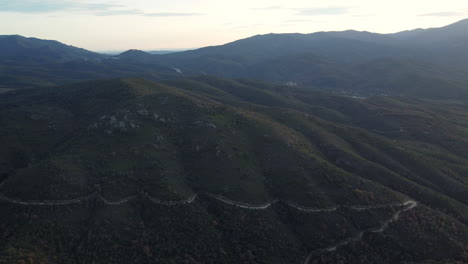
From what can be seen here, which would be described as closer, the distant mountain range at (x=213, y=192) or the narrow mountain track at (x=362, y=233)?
the distant mountain range at (x=213, y=192)

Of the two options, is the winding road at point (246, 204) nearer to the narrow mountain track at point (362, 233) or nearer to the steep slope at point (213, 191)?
the narrow mountain track at point (362, 233)

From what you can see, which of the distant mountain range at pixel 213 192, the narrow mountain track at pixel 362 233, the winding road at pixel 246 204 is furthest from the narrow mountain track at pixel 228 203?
the narrow mountain track at pixel 362 233

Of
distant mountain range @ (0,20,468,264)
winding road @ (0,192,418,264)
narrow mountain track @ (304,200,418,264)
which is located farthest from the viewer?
winding road @ (0,192,418,264)

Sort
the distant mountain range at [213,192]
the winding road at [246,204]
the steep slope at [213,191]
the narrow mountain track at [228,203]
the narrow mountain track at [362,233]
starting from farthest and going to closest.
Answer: the narrow mountain track at [228,203]
the winding road at [246,204]
the narrow mountain track at [362,233]
the steep slope at [213,191]
the distant mountain range at [213,192]

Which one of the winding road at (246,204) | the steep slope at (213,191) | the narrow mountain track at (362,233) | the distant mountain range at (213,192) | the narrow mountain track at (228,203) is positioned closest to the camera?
the distant mountain range at (213,192)

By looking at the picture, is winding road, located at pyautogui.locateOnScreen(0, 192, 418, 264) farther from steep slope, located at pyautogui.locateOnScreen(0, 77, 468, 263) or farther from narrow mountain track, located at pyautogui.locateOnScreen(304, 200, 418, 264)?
steep slope, located at pyautogui.locateOnScreen(0, 77, 468, 263)

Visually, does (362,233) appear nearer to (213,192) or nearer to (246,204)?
(246,204)

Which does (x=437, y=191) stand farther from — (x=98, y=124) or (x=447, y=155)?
(x=98, y=124)

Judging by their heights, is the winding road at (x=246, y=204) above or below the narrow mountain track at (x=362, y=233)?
above

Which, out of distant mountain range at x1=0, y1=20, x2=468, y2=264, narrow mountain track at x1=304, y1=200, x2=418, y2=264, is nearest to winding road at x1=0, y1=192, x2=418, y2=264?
narrow mountain track at x1=304, y1=200, x2=418, y2=264
